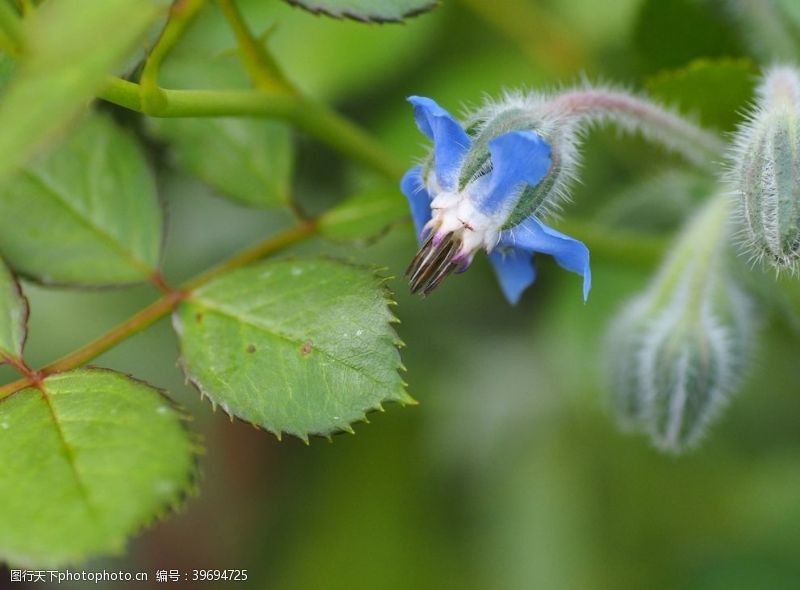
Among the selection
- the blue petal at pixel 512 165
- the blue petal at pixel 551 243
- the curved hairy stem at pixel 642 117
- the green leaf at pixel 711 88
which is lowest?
the blue petal at pixel 551 243

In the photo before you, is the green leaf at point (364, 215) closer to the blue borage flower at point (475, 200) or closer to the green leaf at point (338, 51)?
the blue borage flower at point (475, 200)

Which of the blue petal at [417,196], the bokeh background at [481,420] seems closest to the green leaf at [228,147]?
the blue petal at [417,196]

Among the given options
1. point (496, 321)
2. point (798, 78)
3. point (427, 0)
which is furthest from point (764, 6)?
point (496, 321)

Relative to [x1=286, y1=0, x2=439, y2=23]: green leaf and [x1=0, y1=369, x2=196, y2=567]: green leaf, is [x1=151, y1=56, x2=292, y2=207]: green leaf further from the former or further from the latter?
[x1=0, y1=369, x2=196, y2=567]: green leaf

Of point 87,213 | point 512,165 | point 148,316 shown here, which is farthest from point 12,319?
point 512,165

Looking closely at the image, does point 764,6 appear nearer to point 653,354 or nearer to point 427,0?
point 653,354

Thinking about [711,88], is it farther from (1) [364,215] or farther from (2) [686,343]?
(1) [364,215]
